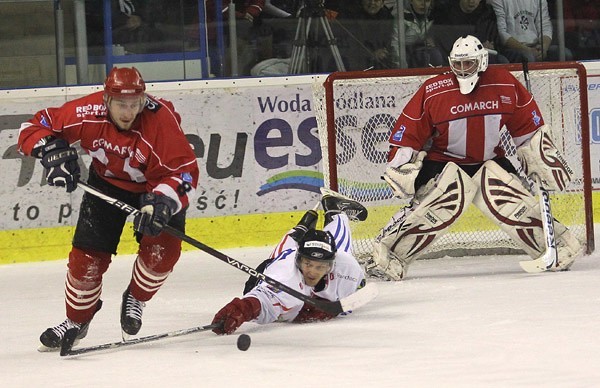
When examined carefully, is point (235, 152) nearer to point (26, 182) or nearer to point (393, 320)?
point (26, 182)

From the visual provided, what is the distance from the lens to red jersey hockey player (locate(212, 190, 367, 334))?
4336mm

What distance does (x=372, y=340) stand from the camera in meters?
4.17

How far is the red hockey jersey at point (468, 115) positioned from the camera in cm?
559

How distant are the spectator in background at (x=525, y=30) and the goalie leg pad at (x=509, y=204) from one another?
187 centimetres

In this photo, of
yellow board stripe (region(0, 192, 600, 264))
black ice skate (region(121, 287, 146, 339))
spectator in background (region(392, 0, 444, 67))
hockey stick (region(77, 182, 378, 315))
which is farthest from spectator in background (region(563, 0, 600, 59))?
black ice skate (region(121, 287, 146, 339))

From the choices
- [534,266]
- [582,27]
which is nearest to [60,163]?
[534,266]

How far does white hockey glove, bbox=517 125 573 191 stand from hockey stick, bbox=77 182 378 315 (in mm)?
1351

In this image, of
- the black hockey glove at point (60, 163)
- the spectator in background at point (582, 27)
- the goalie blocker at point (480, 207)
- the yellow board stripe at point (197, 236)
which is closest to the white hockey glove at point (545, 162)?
the goalie blocker at point (480, 207)

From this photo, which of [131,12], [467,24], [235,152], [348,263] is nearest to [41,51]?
[131,12]

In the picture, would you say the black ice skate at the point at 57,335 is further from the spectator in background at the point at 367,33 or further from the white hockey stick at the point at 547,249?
the spectator in background at the point at 367,33

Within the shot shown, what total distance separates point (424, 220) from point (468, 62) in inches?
27.8

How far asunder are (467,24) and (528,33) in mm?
372

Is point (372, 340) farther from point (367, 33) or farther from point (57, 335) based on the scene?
point (367, 33)

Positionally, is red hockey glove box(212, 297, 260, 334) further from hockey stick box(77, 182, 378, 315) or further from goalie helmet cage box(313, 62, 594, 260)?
goalie helmet cage box(313, 62, 594, 260)
